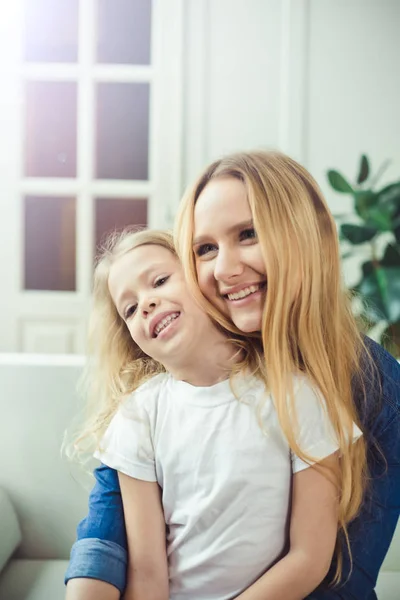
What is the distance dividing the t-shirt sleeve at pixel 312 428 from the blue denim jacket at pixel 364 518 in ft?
0.32

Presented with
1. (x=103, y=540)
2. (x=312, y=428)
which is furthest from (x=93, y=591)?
(x=312, y=428)

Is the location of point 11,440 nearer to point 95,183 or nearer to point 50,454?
point 50,454

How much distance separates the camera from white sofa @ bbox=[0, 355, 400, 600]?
1307 millimetres

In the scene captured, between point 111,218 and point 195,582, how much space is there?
2.55 m

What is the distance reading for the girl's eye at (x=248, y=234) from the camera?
894 mm

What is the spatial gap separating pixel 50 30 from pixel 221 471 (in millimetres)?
2856

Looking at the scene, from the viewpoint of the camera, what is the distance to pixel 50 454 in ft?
4.34

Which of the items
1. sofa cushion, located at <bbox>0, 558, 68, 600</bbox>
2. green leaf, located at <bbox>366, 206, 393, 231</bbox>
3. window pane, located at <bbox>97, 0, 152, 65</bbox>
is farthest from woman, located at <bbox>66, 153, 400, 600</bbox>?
window pane, located at <bbox>97, 0, 152, 65</bbox>

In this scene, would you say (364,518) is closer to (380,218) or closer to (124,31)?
(380,218)

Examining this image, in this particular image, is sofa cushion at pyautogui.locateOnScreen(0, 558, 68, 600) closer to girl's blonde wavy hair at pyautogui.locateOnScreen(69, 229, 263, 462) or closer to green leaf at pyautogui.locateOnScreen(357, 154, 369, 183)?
girl's blonde wavy hair at pyautogui.locateOnScreen(69, 229, 263, 462)

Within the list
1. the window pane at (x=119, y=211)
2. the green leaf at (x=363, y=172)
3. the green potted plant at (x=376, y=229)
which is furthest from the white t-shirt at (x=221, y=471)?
the window pane at (x=119, y=211)

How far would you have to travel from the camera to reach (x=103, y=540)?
895 mm

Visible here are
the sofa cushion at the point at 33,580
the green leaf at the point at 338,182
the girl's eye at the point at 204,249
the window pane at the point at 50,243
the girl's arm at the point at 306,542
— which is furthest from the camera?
the window pane at the point at 50,243

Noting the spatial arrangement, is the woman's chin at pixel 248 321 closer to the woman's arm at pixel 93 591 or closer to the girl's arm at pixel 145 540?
the girl's arm at pixel 145 540
